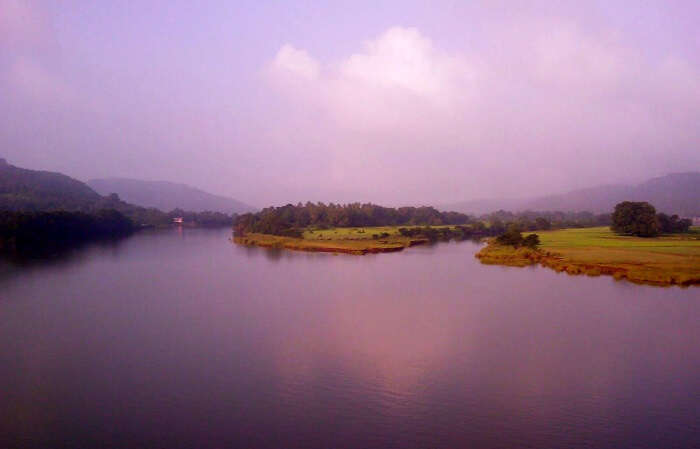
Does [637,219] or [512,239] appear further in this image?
[637,219]

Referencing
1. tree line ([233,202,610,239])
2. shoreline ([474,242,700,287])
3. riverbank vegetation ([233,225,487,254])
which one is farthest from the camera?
tree line ([233,202,610,239])

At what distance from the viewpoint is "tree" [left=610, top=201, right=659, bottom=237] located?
89.1ft

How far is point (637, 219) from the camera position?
27.5 m

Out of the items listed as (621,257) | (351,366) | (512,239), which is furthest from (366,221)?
(351,366)

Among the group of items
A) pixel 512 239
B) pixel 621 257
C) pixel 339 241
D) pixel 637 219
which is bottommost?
pixel 621 257

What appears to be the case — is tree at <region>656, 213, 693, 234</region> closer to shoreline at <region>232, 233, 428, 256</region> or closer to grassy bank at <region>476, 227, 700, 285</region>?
grassy bank at <region>476, 227, 700, 285</region>

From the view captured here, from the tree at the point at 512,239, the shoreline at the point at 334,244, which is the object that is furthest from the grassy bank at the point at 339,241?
the tree at the point at 512,239

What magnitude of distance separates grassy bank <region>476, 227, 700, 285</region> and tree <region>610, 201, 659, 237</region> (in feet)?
1.89

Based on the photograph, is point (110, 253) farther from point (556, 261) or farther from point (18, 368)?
point (556, 261)

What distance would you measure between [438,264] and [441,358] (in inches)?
551

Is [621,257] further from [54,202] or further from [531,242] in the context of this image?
[54,202]

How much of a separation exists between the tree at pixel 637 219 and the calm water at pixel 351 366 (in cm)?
1313

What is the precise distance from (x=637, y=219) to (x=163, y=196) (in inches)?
5833

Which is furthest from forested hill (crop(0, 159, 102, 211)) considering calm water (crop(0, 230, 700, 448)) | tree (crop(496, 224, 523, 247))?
tree (crop(496, 224, 523, 247))
